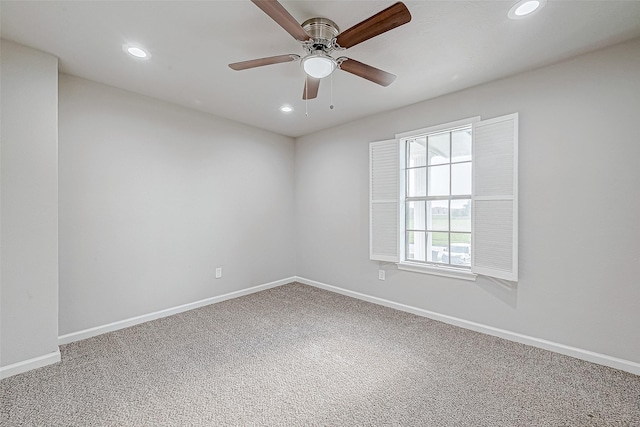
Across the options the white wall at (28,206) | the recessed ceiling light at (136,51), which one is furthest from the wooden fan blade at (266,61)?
the white wall at (28,206)

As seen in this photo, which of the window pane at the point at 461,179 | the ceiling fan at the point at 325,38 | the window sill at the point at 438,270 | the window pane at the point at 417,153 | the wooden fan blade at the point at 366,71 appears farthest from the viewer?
the window pane at the point at 417,153

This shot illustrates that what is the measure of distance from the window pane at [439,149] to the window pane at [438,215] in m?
0.48

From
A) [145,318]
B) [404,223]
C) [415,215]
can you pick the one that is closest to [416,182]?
[415,215]

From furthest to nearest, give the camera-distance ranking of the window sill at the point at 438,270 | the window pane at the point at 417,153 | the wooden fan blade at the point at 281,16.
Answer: the window pane at the point at 417,153 → the window sill at the point at 438,270 → the wooden fan blade at the point at 281,16

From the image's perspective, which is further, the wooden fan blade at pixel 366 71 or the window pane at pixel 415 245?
the window pane at pixel 415 245

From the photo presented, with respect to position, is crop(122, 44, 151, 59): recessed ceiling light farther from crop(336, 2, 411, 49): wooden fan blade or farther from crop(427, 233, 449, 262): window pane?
crop(427, 233, 449, 262): window pane

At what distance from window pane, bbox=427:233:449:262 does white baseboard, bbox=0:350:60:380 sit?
12.3 ft

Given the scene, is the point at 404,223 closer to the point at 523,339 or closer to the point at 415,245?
the point at 415,245

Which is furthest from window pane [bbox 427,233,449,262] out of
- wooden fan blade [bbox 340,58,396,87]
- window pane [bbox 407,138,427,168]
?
wooden fan blade [bbox 340,58,396,87]

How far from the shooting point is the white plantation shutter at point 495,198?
8.52ft

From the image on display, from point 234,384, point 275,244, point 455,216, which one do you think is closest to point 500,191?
point 455,216

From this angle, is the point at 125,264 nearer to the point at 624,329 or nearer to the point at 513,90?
the point at 513,90

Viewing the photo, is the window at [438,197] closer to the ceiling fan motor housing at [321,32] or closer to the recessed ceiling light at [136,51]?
the ceiling fan motor housing at [321,32]

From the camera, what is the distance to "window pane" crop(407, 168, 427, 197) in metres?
3.47
